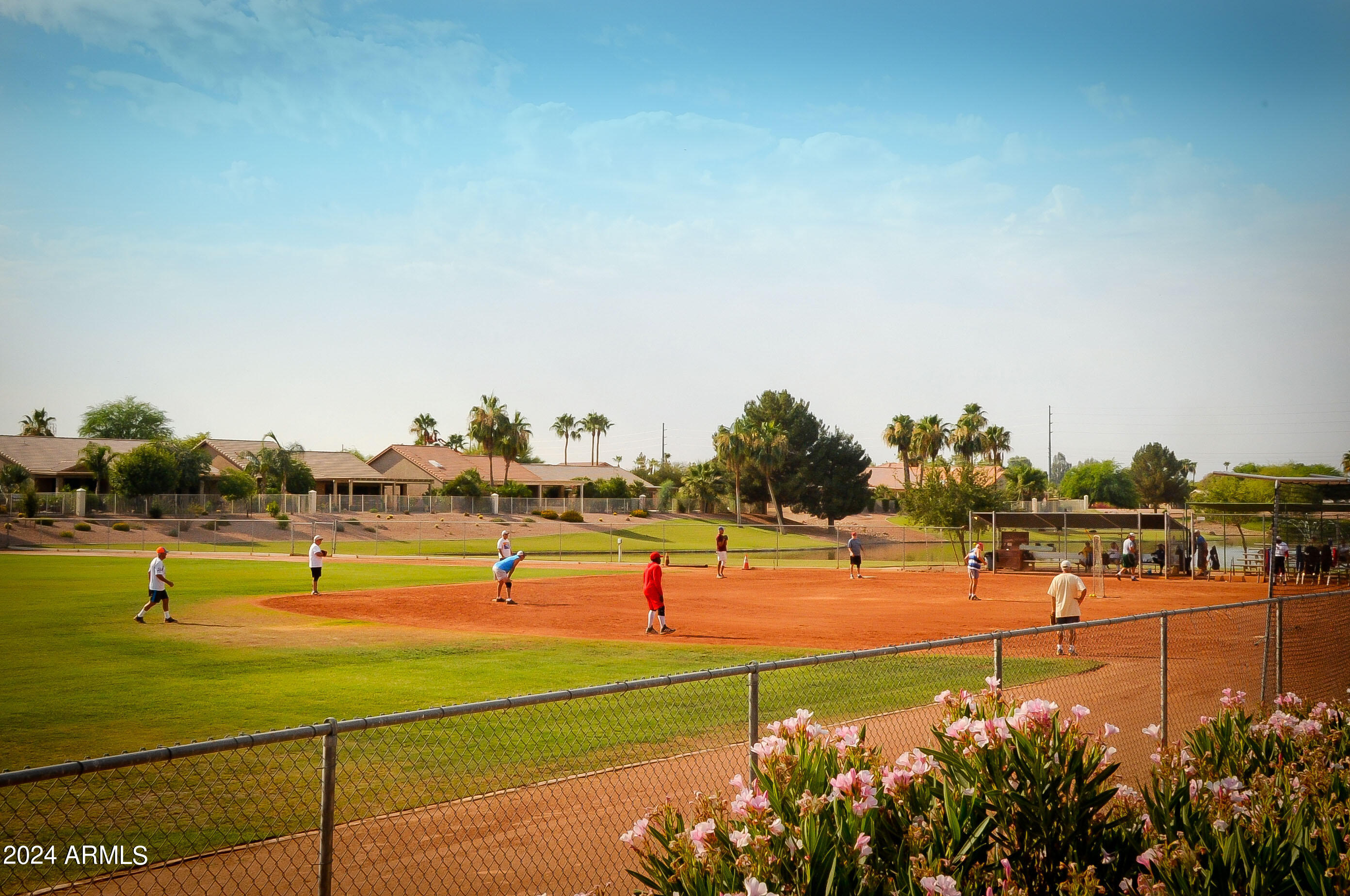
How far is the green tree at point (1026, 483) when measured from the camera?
10062 cm

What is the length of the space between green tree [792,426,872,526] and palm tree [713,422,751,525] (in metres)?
6.90

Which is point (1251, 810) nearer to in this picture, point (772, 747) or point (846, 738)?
point (846, 738)

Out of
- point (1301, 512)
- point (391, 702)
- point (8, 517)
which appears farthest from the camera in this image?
point (8, 517)

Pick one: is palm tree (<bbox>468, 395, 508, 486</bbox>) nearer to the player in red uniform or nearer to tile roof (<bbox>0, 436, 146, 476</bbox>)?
tile roof (<bbox>0, 436, 146, 476</bbox>)

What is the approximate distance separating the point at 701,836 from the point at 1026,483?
113235 mm

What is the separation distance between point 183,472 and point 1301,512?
7336cm

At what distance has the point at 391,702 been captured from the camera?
13.8 m

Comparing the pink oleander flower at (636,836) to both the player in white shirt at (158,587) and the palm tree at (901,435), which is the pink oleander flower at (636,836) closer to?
the player in white shirt at (158,587)

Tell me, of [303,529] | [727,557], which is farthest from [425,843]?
[303,529]

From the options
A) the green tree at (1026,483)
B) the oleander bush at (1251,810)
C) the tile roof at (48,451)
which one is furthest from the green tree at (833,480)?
the oleander bush at (1251,810)

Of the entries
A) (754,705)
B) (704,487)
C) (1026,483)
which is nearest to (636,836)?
(754,705)

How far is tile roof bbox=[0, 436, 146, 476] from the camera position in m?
77.1

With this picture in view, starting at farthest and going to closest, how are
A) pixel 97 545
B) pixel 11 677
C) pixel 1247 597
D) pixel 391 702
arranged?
1. pixel 97 545
2. pixel 1247 597
3. pixel 11 677
4. pixel 391 702

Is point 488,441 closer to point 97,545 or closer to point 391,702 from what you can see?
point 97,545
